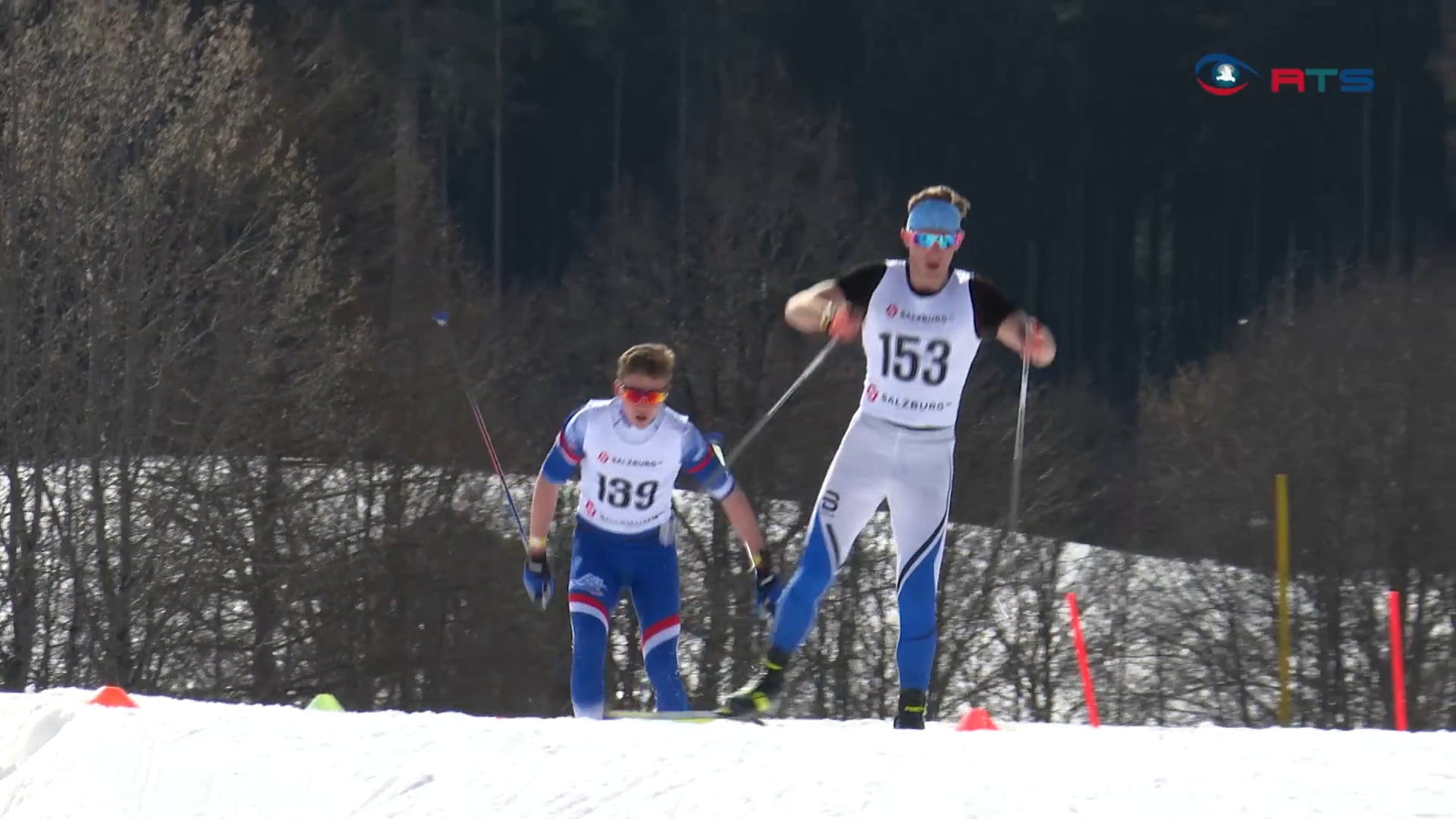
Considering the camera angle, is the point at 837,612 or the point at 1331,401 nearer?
the point at 837,612

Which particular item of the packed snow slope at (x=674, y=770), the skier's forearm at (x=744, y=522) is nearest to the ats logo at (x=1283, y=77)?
the skier's forearm at (x=744, y=522)

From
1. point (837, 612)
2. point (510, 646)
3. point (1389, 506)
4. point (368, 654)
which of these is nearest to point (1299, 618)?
point (1389, 506)

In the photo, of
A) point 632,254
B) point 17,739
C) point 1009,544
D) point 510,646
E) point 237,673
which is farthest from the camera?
point 632,254

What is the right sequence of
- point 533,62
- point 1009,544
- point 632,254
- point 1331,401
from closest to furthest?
point 1009,544
point 1331,401
point 632,254
point 533,62

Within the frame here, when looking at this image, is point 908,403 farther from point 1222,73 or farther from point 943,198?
point 1222,73

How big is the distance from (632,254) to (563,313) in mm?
1712

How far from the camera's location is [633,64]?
155ft

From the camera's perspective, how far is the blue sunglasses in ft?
22.4

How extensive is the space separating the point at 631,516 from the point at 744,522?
42 cm

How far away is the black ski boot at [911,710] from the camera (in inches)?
269

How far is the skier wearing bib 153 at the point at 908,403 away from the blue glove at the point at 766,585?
0.57 meters

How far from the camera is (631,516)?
7621 mm

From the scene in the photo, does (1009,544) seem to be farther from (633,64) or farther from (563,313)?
(633,64)

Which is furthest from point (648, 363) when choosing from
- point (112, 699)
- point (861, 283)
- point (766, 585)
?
point (112, 699)
